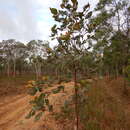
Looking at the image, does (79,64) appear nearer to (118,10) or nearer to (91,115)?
(91,115)

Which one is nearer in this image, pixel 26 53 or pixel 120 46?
pixel 120 46

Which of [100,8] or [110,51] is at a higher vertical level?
[100,8]

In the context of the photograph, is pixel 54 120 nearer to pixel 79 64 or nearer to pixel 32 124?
pixel 32 124

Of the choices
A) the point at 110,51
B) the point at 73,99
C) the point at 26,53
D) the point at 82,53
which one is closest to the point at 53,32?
the point at 82,53

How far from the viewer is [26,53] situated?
32156 millimetres

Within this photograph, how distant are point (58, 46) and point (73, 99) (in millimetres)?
973

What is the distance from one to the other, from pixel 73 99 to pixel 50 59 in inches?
32.6

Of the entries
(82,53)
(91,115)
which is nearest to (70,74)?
(82,53)

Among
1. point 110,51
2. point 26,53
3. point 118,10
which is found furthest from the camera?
point 26,53

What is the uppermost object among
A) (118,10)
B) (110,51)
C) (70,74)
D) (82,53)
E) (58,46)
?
(118,10)

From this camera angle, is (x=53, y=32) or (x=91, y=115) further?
(x=91, y=115)

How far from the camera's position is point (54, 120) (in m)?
4.09

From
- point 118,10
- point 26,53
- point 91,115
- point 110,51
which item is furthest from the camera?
point 26,53

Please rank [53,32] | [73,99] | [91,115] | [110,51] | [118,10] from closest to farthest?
1. [53,32]
2. [73,99]
3. [91,115]
4. [118,10]
5. [110,51]
